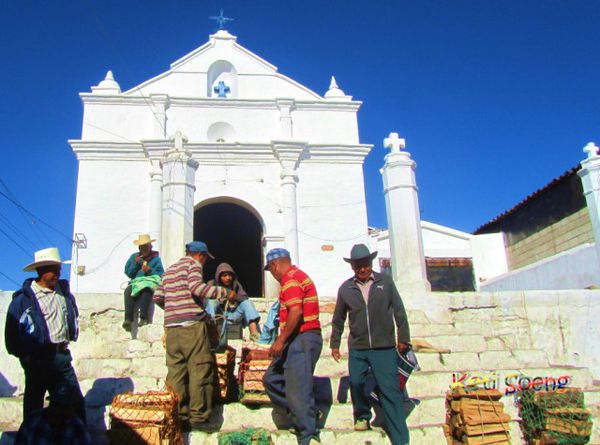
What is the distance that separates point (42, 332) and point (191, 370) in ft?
4.11

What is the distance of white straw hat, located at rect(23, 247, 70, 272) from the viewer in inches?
181

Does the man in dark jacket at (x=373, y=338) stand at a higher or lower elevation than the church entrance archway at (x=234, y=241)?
lower

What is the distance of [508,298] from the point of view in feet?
25.3

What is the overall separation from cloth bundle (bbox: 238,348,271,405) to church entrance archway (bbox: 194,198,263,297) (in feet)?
36.2

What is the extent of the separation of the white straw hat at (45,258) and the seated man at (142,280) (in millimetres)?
2206

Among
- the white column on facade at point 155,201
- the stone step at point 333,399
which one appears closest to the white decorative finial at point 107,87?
the white column on facade at point 155,201

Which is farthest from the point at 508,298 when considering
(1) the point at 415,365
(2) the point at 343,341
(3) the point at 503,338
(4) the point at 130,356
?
(4) the point at 130,356

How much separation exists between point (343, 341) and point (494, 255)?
525 inches

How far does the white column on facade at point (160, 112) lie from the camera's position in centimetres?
1359

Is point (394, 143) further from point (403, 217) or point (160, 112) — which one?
point (160, 112)

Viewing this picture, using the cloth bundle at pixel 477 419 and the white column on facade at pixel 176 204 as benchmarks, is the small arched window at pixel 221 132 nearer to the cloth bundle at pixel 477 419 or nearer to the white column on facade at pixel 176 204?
the white column on facade at pixel 176 204

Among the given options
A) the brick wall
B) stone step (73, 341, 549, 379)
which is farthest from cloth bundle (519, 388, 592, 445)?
the brick wall

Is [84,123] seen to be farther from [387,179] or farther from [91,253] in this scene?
[387,179]

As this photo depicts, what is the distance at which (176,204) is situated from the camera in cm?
876
